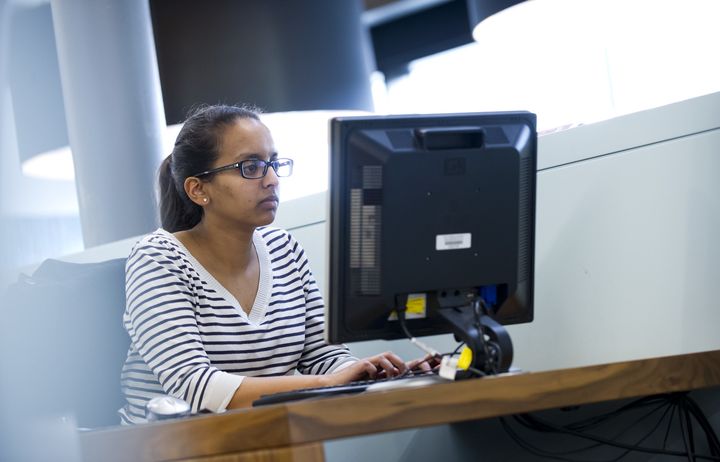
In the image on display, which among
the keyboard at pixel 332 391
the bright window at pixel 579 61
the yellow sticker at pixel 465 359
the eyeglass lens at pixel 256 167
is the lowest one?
the keyboard at pixel 332 391

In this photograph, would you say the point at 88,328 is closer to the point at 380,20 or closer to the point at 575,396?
the point at 575,396

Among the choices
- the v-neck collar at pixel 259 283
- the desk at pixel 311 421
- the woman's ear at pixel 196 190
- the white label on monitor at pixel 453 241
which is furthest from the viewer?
the woman's ear at pixel 196 190

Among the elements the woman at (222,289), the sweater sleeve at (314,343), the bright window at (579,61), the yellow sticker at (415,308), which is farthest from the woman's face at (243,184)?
the bright window at (579,61)

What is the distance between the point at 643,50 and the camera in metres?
4.98

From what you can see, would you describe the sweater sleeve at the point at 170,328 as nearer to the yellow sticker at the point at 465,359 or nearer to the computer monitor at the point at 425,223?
the computer monitor at the point at 425,223

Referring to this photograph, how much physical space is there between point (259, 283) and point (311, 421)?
3.45 ft

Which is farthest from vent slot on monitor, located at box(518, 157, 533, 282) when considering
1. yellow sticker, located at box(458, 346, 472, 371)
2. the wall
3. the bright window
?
the bright window

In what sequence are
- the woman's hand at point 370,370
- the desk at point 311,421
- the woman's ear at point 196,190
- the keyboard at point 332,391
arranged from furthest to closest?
the woman's ear at point 196,190
the woman's hand at point 370,370
the keyboard at point 332,391
the desk at point 311,421

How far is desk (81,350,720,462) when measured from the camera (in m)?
1.11

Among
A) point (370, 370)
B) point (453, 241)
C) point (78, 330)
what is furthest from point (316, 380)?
point (78, 330)

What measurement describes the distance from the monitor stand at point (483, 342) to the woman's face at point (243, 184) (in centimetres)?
66

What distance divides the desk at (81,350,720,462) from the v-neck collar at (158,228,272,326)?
907mm

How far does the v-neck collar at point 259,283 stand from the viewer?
2.04 m

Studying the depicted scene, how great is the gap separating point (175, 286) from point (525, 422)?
2.85ft
